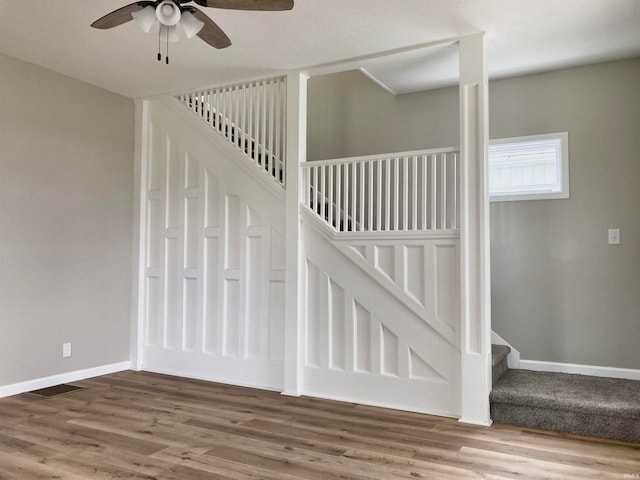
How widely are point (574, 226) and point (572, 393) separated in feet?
4.41

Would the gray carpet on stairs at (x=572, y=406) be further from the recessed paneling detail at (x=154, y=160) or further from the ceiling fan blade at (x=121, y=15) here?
the recessed paneling detail at (x=154, y=160)

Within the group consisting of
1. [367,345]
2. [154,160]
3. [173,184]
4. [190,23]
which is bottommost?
[367,345]

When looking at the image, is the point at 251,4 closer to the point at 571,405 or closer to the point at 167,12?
the point at 167,12

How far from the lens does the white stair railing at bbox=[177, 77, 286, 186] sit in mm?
4258

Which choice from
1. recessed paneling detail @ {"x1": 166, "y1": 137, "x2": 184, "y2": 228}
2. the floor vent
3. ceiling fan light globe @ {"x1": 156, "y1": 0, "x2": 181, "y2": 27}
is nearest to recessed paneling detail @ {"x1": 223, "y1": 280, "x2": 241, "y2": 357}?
recessed paneling detail @ {"x1": 166, "y1": 137, "x2": 184, "y2": 228}

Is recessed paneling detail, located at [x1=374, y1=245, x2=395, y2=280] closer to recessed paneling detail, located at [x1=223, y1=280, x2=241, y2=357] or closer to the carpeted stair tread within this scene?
the carpeted stair tread

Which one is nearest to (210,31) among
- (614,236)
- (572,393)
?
(572,393)

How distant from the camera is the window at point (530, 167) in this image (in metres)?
4.11

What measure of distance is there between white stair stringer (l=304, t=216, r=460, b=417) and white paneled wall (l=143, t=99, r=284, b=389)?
35 centimetres

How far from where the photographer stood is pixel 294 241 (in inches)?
160

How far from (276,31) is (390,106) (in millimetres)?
1713

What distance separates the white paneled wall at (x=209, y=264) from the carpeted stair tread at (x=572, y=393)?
1761 mm

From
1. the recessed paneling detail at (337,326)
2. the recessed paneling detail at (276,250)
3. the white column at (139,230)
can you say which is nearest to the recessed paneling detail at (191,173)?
the white column at (139,230)

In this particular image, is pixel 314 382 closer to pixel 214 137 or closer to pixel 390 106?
pixel 214 137
